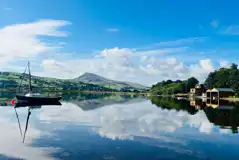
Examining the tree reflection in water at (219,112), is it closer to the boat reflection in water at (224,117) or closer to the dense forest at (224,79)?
the boat reflection in water at (224,117)

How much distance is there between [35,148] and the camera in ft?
68.0

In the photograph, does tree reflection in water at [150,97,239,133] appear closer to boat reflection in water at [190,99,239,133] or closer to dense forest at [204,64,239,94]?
boat reflection in water at [190,99,239,133]

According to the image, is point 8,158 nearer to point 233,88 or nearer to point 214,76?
point 233,88

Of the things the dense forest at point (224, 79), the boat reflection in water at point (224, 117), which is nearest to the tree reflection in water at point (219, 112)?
the boat reflection in water at point (224, 117)

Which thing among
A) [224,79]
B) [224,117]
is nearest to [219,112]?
[224,117]

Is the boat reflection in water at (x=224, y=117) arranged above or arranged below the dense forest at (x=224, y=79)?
below

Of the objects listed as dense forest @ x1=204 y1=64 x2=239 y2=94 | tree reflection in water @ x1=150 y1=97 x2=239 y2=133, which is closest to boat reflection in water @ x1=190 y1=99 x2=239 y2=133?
tree reflection in water @ x1=150 y1=97 x2=239 y2=133

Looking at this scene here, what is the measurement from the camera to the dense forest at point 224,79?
445ft

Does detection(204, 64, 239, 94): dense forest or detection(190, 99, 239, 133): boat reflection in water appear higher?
detection(204, 64, 239, 94): dense forest

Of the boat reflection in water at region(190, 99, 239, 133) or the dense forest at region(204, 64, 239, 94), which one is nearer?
the boat reflection in water at region(190, 99, 239, 133)

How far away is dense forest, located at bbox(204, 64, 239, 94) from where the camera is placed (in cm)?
13576

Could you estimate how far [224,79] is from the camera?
158 meters

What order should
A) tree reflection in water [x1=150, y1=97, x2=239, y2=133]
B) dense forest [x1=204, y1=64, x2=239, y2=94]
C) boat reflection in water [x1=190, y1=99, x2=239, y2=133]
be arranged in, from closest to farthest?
boat reflection in water [x1=190, y1=99, x2=239, y2=133] → tree reflection in water [x1=150, y1=97, x2=239, y2=133] → dense forest [x1=204, y1=64, x2=239, y2=94]

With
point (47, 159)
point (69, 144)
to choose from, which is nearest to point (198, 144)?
point (69, 144)
